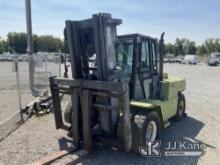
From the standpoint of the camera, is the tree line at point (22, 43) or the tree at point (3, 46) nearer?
the tree at point (3, 46)

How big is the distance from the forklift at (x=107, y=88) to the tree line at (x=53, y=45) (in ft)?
248

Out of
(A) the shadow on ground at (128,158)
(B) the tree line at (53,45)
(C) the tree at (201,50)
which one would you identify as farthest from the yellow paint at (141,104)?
(C) the tree at (201,50)

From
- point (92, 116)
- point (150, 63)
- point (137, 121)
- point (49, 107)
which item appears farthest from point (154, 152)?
point (49, 107)

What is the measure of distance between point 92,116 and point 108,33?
1731mm

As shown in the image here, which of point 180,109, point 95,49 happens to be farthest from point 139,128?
point 180,109

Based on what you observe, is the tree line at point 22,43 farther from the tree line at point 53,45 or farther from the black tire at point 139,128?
the black tire at point 139,128

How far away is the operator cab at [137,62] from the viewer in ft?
19.4

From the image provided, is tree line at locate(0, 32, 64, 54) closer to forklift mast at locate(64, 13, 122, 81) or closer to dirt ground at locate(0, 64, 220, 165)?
dirt ground at locate(0, 64, 220, 165)

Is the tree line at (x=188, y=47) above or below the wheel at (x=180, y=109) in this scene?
above

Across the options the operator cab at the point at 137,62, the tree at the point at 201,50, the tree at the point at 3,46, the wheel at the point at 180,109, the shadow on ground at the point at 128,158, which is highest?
the tree at the point at 3,46

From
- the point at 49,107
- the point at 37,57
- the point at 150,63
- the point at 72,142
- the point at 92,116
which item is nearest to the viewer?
the point at 92,116

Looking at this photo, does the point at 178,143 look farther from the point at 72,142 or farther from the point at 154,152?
the point at 72,142

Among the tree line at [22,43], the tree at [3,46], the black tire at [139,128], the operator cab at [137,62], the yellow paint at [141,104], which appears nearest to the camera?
the black tire at [139,128]

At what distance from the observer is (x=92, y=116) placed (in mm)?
5523
